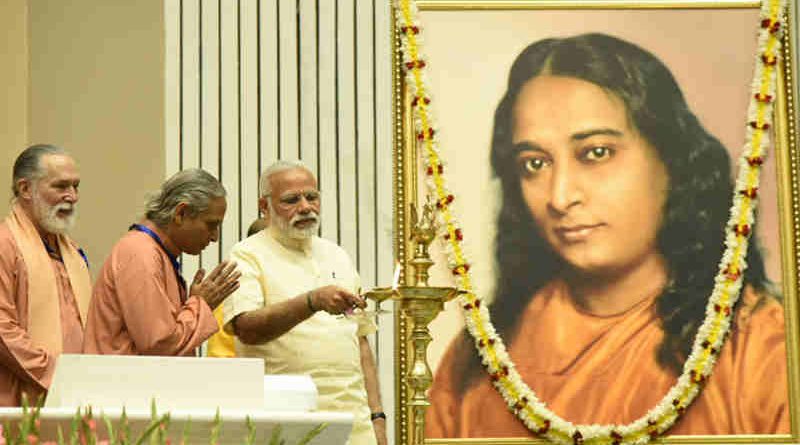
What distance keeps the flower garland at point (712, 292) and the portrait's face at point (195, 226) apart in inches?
95.0

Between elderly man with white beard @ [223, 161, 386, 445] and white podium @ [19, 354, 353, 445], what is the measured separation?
1246 millimetres

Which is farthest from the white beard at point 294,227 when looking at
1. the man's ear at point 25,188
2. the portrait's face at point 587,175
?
the portrait's face at point 587,175

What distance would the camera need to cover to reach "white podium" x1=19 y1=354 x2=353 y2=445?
10.3ft

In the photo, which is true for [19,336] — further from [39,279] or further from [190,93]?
[190,93]

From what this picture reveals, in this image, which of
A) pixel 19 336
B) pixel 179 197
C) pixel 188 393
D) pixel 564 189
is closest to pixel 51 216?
pixel 19 336

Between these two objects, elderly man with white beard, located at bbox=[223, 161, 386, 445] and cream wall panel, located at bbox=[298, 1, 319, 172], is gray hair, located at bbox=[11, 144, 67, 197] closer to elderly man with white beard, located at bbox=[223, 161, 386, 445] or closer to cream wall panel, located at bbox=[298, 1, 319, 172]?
elderly man with white beard, located at bbox=[223, 161, 386, 445]

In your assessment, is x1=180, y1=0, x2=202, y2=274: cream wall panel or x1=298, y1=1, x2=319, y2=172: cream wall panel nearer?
x1=180, y1=0, x2=202, y2=274: cream wall panel

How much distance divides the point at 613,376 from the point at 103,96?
2808 millimetres

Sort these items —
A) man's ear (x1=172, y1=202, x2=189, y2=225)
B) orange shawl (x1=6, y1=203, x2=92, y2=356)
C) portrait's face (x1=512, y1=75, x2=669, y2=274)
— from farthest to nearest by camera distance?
portrait's face (x1=512, y1=75, x2=669, y2=274) < orange shawl (x1=6, y1=203, x2=92, y2=356) < man's ear (x1=172, y1=202, x2=189, y2=225)

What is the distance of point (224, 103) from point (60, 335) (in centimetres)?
242

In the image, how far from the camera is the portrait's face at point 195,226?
4.43m

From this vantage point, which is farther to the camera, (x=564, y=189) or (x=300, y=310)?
(x=564, y=189)

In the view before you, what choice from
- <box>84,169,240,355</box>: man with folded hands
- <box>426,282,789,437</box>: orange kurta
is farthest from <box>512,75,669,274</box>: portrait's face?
<box>84,169,240,355</box>: man with folded hands

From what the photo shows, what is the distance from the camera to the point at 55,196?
4840 mm
